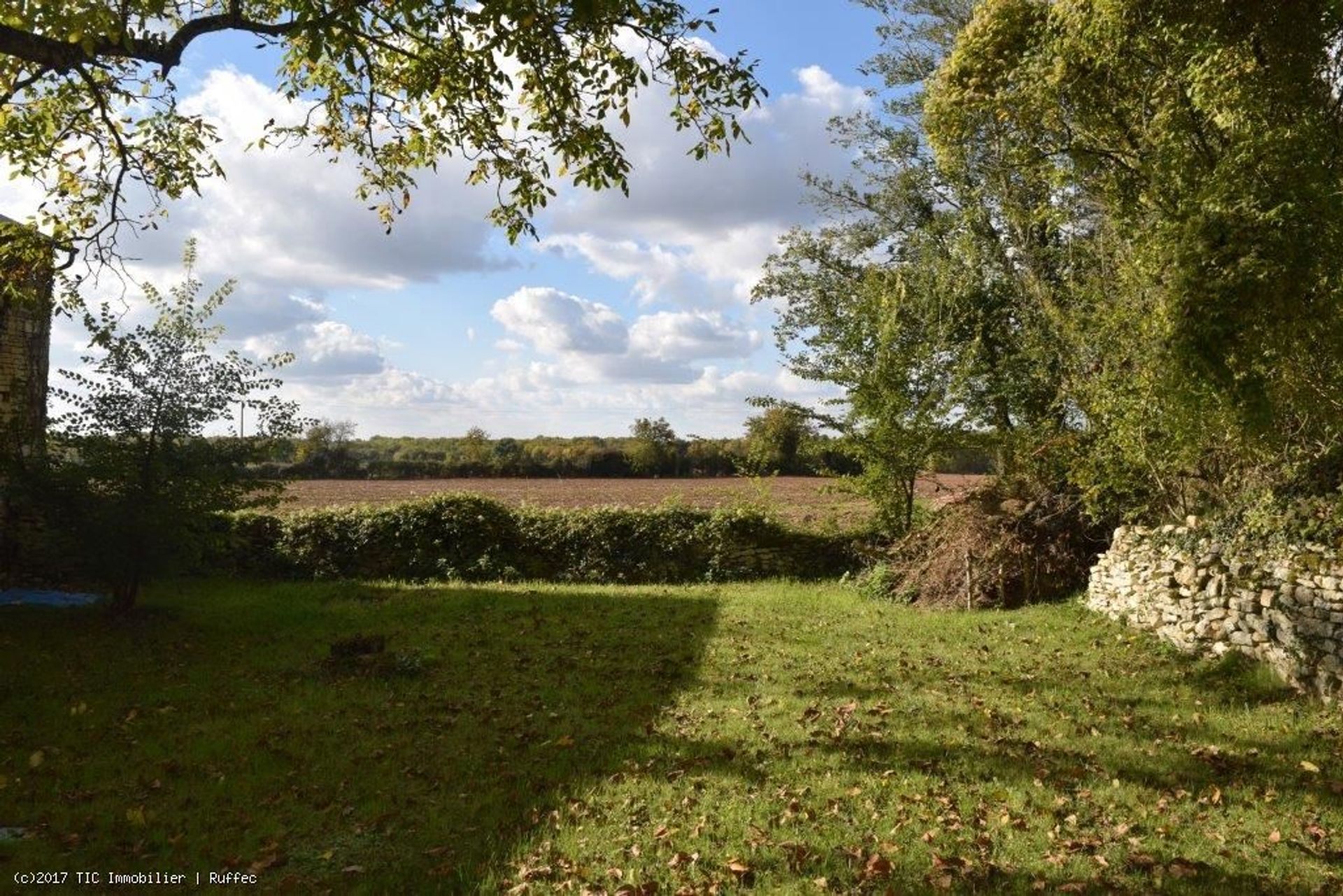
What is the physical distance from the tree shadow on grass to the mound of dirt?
A: 13.6 ft

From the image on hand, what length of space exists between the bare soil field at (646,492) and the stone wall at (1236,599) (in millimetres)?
4540

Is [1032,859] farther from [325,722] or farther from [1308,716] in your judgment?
[325,722]

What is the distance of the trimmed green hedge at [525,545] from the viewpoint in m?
17.1

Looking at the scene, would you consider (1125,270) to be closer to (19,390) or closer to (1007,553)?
(1007,553)

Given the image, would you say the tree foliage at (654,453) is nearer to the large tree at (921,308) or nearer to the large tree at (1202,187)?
the large tree at (921,308)

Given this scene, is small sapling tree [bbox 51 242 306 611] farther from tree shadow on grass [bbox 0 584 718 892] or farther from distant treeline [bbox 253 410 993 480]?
distant treeline [bbox 253 410 993 480]

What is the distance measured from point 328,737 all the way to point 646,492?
67.3 feet

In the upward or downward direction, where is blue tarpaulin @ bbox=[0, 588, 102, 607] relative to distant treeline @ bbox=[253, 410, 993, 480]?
downward

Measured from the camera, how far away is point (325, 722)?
753cm

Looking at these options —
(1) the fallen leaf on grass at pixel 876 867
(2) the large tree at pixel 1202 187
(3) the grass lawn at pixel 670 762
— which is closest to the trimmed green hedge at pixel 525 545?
(3) the grass lawn at pixel 670 762

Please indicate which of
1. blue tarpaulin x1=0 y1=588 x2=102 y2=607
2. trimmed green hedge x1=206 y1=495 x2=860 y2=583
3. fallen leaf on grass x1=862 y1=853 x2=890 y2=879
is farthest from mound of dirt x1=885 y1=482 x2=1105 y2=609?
blue tarpaulin x1=0 y1=588 x2=102 y2=607

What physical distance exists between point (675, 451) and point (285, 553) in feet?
68.8

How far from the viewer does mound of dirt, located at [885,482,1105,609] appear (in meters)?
13.3

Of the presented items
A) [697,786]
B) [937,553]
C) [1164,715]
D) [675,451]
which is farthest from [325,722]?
[675,451]
